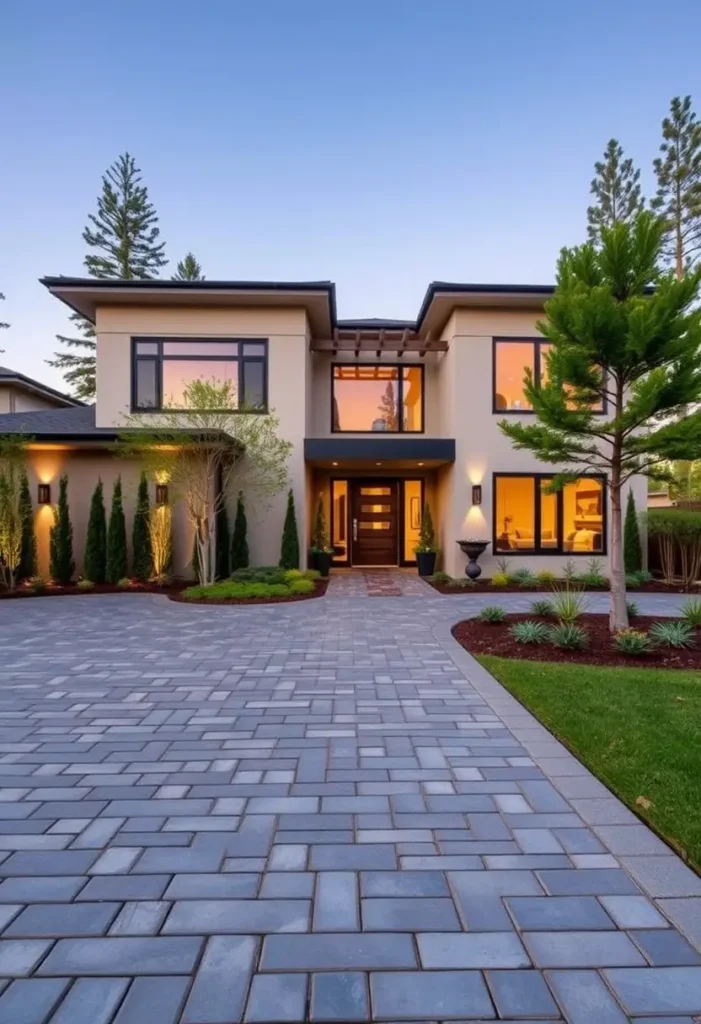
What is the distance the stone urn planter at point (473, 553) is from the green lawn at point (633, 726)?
5.97 m

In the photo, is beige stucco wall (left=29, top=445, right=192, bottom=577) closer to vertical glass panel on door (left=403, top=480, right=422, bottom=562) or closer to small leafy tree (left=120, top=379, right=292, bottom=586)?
small leafy tree (left=120, top=379, right=292, bottom=586)

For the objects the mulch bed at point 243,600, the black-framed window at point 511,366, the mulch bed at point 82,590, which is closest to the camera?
the mulch bed at point 243,600

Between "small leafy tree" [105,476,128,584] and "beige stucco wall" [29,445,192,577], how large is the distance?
1.44 ft

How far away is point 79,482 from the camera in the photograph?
11.6m

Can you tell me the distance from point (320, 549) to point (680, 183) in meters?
19.0

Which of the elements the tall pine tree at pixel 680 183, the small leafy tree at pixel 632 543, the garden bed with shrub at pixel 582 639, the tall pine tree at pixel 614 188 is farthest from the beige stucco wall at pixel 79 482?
the tall pine tree at pixel 614 188

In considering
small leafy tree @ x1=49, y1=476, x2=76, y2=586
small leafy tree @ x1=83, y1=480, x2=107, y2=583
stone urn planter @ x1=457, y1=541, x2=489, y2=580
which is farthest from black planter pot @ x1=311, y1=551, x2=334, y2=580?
small leafy tree @ x1=49, y1=476, x2=76, y2=586

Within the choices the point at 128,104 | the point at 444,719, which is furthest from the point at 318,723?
the point at 128,104

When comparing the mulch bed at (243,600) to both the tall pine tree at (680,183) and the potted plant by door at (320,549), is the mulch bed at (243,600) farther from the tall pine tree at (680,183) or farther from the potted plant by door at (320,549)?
the tall pine tree at (680,183)

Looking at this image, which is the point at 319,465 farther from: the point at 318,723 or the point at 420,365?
the point at 318,723

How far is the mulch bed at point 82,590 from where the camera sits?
10242 millimetres

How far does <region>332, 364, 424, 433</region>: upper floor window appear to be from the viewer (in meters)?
14.3

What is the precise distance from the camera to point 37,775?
10.4 feet

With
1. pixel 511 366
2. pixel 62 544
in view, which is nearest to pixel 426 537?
pixel 511 366
